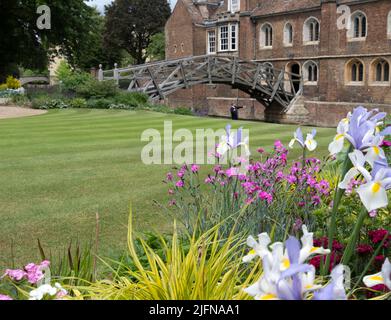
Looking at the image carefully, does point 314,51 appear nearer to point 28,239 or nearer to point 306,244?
point 28,239

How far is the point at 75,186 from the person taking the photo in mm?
7551

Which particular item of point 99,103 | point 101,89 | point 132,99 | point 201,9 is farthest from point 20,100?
point 201,9

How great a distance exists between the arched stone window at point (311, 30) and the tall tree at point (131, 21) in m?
29.0

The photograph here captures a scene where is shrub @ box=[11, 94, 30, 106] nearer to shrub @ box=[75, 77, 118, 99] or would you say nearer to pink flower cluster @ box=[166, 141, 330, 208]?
shrub @ box=[75, 77, 118, 99]

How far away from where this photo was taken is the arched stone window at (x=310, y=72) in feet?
110

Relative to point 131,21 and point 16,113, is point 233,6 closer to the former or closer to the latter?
point 131,21

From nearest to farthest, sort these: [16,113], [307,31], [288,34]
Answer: [16,113] → [307,31] → [288,34]

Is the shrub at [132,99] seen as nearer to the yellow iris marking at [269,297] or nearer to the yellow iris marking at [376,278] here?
the yellow iris marking at [376,278]

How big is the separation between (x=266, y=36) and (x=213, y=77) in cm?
936

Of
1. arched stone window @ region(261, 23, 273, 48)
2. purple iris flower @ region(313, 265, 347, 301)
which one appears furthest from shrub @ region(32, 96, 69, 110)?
purple iris flower @ region(313, 265, 347, 301)

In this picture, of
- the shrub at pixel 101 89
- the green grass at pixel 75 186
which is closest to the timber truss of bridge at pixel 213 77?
the shrub at pixel 101 89

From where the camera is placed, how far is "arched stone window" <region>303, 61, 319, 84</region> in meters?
33.6

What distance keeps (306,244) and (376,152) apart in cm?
74
